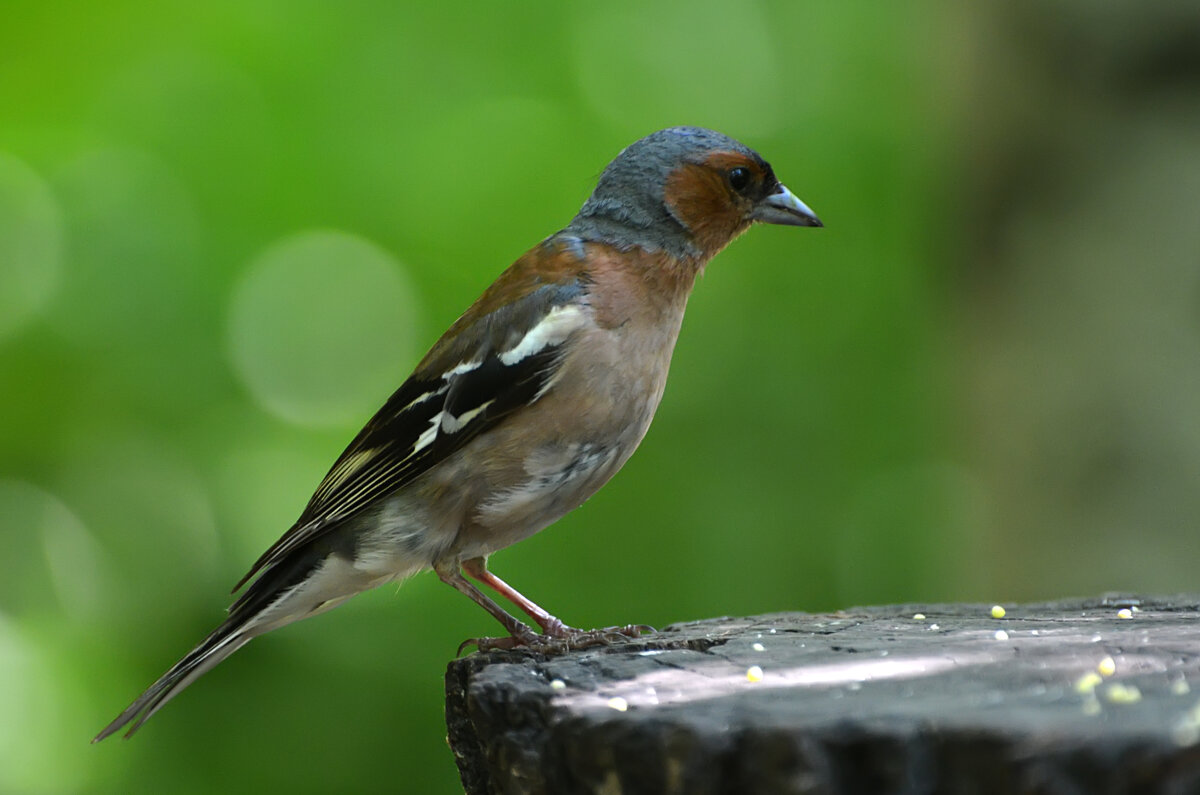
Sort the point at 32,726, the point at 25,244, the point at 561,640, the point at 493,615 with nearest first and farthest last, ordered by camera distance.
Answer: the point at 561,640 < the point at 493,615 < the point at 32,726 < the point at 25,244

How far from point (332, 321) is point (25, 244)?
5.10ft

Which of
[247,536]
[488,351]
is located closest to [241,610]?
[488,351]

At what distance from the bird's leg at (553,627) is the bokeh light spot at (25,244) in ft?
8.82

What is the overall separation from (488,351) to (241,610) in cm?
105

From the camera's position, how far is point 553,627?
3514 mm

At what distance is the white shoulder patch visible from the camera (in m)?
3.60

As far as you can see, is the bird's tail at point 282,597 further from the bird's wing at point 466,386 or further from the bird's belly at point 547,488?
the bird's belly at point 547,488

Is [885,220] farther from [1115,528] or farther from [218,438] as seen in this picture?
[218,438]

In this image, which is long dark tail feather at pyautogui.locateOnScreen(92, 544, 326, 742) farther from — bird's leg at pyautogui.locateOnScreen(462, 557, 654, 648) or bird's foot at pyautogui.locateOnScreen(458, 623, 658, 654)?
bird's foot at pyautogui.locateOnScreen(458, 623, 658, 654)

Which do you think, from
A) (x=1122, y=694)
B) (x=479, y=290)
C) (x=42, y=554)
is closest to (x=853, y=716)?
(x=1122, y=694)

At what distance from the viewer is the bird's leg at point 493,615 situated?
3393 mm

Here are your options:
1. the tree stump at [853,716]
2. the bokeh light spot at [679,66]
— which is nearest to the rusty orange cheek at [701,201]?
the tree stump at [853,716]

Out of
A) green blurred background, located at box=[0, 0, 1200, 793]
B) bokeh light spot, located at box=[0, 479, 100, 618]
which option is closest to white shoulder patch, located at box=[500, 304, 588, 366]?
green blurred background, located at box=[0, 0, 1200, 793]

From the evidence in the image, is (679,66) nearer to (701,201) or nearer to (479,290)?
(479,290)
